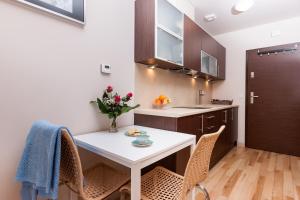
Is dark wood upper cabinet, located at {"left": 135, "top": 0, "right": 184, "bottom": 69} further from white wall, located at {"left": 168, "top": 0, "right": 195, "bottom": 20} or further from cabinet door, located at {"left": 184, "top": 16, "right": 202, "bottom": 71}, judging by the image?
white wall, located at {"left": 168, "top": 0, "right": 195, "bottom": 20}

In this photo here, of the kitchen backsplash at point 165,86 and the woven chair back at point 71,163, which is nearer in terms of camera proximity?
the woven chair back at point 71,163

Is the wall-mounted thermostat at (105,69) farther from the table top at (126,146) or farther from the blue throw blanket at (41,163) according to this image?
the blue throw blanket at (41,163)

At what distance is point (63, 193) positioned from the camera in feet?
4.44

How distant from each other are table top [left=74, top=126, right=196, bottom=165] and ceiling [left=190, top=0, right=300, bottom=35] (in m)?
2.27

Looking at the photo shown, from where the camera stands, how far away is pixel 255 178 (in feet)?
7.15

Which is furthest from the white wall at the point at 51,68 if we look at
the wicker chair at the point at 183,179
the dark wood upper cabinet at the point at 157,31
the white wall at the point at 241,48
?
the white wall at the point at 241,48

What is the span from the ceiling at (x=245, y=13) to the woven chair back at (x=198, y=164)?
2.35 metres

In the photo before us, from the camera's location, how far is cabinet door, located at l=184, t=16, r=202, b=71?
216cm

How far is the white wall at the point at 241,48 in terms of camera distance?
317 centimetres

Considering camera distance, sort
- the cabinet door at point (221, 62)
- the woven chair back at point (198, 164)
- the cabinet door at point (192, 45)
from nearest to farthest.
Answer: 1. the woven chair back at point (198, 164)
2. the cabinet door at point (192, 45)
3. the cabinet door at point (221, 62)

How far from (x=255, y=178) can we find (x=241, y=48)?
2.57 metres

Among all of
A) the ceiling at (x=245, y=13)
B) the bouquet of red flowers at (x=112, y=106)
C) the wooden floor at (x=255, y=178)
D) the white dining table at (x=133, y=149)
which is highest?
the ceiling at (x=245, y=13)

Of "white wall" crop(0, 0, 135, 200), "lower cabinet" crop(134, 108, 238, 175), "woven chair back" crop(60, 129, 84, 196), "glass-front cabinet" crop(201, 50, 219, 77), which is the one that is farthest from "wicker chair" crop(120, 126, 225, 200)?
"glass-front cabinet" crop(201, 50, 219, 77)

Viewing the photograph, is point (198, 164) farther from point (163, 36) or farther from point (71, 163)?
point (163, 36)
